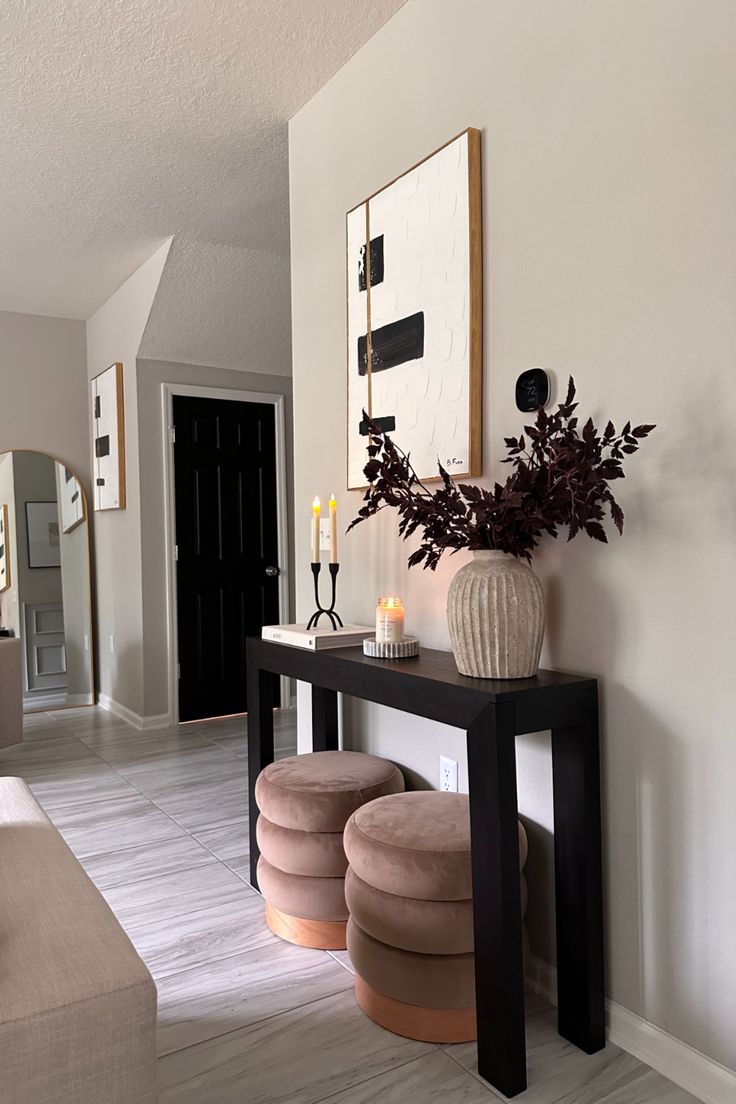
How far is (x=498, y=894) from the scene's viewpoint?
1.61 meters

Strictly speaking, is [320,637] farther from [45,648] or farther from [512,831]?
[45,648]

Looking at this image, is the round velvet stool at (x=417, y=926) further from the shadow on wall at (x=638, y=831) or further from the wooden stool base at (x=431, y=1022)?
the shadow on wall at (x=638, y=831)

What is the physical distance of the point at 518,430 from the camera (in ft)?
6.64

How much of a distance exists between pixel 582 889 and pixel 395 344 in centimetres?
153

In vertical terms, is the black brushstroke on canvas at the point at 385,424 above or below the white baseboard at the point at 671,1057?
above

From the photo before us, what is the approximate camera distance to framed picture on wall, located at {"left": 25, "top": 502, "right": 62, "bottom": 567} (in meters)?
5.30

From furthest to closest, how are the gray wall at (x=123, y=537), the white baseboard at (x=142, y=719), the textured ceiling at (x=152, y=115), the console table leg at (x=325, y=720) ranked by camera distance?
the white baseboard at (x=142, y=719), the gray wall at (x=123, y=537), the console table leg at (x=325, y=720), the textured ceiling at (x=152, y=115)

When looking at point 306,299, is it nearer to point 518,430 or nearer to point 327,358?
point 327,358

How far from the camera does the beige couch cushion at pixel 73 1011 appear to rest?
44.3 inches

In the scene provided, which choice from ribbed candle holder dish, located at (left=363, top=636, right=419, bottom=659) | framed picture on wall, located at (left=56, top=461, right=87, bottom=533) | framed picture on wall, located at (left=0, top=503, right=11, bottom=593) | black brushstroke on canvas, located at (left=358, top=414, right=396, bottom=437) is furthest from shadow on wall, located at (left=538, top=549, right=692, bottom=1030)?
framed picture on wall, located at (left=56, top=461, right=87, bottom=533)

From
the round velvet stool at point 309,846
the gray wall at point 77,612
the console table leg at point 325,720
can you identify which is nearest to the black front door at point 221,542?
the gray wall at point 77,612

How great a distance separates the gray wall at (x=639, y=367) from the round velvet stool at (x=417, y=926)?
0.28m

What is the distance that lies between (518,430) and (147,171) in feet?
7.45

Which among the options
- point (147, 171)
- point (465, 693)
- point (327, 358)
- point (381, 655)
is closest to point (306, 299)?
point (327, 358)
